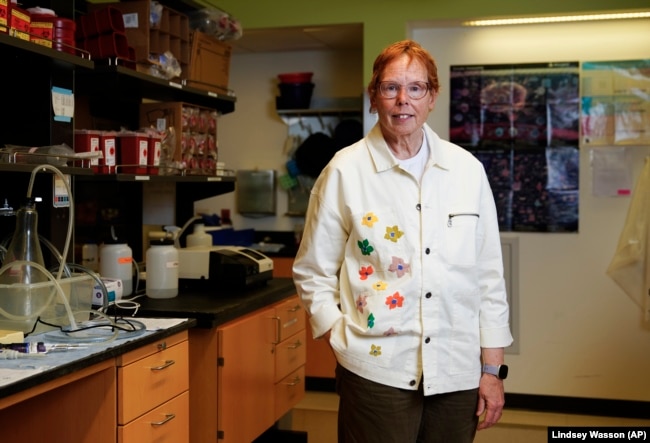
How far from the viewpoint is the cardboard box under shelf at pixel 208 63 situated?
3.48 meters

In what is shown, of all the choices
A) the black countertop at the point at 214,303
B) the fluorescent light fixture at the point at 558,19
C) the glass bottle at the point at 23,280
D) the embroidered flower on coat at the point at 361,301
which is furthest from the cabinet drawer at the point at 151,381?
the fluorescent light fixture at the point at 558,19

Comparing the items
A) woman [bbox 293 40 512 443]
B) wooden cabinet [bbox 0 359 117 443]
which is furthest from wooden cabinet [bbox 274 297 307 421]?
woman [bbox 293 40 512 443]

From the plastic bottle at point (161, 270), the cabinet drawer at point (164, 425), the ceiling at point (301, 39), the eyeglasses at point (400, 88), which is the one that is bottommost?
the cabinet drawer at point (164, 425)

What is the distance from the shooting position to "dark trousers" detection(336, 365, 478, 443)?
6.17ft

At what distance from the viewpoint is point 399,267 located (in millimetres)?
1888

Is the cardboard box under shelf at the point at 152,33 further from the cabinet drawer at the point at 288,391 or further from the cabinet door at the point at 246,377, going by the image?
the cabinet drawer at the point at 288,391

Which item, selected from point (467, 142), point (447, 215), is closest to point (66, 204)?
point (447, 215)

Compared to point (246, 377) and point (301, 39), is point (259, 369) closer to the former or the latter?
point (246, 377)

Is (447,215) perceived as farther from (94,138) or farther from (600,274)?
(600,274)

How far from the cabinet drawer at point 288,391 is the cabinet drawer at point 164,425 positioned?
693 mm

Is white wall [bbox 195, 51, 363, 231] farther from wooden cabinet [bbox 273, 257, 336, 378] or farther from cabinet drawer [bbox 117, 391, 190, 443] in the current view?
cabinet drawer [bbox 117, 391, 190, 443]

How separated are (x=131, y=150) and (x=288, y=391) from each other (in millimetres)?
1206

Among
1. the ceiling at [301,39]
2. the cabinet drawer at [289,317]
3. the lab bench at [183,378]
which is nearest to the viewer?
the lab bench at [183,378]

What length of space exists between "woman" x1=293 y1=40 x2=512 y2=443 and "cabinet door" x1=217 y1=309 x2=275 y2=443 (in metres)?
0.79
